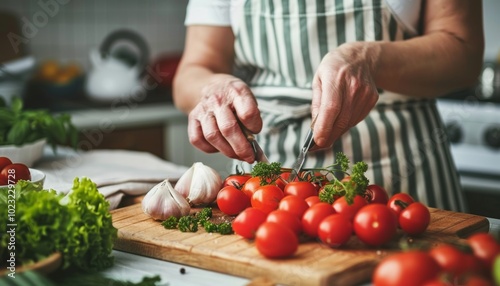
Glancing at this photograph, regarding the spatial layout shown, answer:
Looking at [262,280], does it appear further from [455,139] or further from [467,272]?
[455,139]

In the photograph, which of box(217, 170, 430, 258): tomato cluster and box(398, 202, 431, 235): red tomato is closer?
box(217, 170, 430, 258): tomato cluster

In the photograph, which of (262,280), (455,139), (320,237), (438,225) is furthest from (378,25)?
(455,139)

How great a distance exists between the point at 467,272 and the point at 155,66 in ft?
10.4

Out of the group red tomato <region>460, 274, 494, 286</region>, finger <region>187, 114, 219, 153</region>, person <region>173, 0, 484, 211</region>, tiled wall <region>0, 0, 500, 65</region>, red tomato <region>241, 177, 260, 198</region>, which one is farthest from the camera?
tiled wall <region>0, 0, 500, 65</region>

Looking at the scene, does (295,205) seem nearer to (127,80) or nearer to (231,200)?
(231,200)

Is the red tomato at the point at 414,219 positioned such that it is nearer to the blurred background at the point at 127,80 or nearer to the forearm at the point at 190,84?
the forearm at the point at 190,84

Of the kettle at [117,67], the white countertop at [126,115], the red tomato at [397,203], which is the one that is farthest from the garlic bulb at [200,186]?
the kettle at [117,67]

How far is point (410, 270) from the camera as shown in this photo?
821mm

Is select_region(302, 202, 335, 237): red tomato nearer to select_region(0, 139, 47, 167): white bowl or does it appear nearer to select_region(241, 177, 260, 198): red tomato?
select_region(241, 177, 260, 198): red tomato

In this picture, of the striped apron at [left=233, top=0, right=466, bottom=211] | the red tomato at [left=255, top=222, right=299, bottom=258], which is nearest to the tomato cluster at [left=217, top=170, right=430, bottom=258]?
the red tomato at [left=255, top=222, right=299, bottom=258]

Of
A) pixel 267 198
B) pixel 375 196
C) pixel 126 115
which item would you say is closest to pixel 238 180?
pixel 267 198

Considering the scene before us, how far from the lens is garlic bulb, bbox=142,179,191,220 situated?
4.31 feet

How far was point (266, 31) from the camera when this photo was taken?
1.88 metres

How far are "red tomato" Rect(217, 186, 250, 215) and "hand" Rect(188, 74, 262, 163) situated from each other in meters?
0.12
